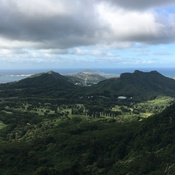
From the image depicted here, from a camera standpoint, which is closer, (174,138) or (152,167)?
(152,167)

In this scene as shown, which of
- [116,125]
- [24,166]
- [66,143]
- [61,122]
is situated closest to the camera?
[24,166]

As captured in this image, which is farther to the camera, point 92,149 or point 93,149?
point 93,149

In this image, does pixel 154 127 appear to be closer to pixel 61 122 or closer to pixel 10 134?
pixel 61 122

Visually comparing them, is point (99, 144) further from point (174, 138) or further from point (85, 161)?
point (174, 138)

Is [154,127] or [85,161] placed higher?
[154,127]

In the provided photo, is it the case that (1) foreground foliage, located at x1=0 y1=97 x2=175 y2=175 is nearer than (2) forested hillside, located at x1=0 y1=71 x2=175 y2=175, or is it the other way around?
(2) forested hillside, located at x1=0 y1=71 x2=175 y2=175

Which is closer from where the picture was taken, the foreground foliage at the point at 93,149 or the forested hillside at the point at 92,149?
the forested hillside at the point at 92,149

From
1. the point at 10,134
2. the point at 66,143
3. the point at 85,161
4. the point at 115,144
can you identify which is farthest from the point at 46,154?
the point at 10,134

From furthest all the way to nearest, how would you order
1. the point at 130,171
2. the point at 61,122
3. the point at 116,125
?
the point at 61,122
the point at 116,125
the point at 130,171

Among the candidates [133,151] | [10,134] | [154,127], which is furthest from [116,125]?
[10,134]
